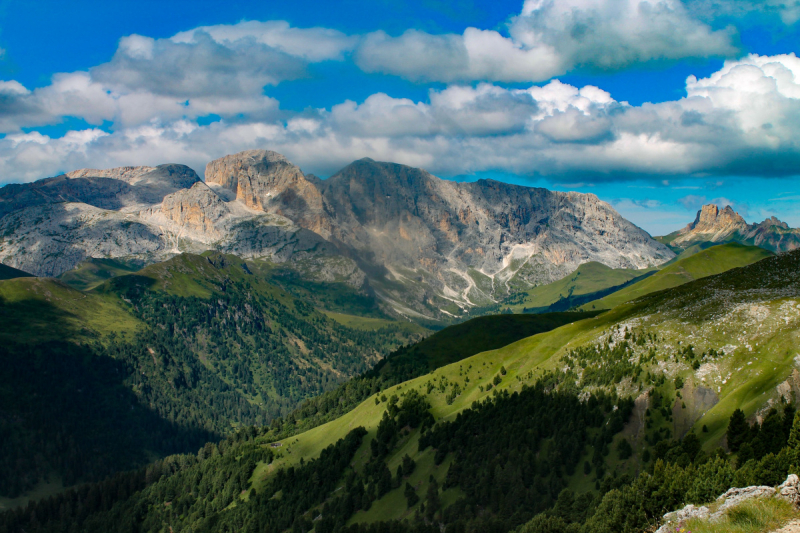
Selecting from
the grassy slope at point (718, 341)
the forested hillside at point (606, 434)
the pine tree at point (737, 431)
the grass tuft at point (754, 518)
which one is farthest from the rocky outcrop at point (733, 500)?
the grassy slope at point (718, 341)

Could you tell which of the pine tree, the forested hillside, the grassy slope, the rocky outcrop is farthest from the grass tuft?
the grassy slope

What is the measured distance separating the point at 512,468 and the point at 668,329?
5271 centimetres

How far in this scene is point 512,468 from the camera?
448 feet

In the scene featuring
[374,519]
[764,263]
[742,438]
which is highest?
[764,263]

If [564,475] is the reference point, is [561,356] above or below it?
above

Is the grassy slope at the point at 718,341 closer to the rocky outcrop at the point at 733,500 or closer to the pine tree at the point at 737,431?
the pine tree at the point at 737,431

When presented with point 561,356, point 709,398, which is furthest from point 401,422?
point 709,398

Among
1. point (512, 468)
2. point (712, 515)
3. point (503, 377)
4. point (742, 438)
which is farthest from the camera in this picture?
point (503, 377)

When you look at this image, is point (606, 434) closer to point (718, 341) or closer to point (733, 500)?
point (718, 341)

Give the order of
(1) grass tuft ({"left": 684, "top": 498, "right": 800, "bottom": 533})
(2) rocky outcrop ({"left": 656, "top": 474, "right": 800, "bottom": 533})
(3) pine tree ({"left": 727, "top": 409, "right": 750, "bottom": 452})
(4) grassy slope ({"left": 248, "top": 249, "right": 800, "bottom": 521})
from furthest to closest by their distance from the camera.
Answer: (4) grassy slope ({"left": 248, "top": 249, "right": 800, "bottom": 521}) → (3) pine tree ({"left": 727, "top": 409, "right": 750, "bottom": 452}) → (2) rocky outcrop ({"left": 656, "top": 474, "right": 800, "bottom": 533}) → (1) grass tuft ({"left": 684, "top": 498, "right": 800, "bottom": 533})

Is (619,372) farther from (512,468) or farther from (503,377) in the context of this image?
(503,377)

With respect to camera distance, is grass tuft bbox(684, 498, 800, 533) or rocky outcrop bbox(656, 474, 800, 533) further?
rocky outcrop bbox(656, 474, 800, 533)

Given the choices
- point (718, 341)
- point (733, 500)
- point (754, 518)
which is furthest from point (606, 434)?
point (754, 518)

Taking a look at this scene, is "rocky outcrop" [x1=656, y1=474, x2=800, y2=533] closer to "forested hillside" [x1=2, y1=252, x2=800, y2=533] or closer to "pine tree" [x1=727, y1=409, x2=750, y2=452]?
"forested hillside" [x1=2, y1=252, x2=800, y2=533]
